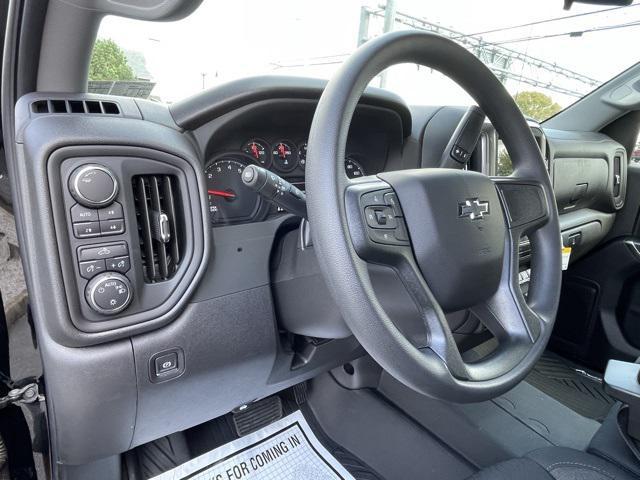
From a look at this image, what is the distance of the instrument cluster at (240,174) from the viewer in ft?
3.37

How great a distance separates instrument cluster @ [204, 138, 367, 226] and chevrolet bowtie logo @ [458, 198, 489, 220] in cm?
36

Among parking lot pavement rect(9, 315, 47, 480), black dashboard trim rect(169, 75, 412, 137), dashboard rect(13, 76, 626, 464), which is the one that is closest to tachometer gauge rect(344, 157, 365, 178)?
dashboard rect(13, 76, 626, 464)

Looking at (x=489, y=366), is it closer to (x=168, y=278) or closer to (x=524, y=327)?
(x=524, y=327)

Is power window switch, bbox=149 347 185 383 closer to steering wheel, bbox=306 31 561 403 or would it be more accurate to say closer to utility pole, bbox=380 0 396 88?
steering wheel, bbox=306 31 561 403

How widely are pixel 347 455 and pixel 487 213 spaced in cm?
94

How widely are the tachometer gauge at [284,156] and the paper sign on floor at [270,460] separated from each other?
807 millimetres

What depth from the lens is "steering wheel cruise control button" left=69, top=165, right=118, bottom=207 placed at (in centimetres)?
74

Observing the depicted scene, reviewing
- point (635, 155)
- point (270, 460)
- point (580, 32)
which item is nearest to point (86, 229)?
point (270, 460)

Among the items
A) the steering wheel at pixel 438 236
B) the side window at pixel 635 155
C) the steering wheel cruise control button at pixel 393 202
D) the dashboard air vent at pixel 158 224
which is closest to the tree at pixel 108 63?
the dashboard air vent at pixel 158 224

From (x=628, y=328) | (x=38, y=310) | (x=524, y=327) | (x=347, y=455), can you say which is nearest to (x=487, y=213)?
(x=524, y=327)

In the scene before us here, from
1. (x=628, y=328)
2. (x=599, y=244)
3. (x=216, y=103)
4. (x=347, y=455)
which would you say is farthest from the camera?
(x=599, y=244)

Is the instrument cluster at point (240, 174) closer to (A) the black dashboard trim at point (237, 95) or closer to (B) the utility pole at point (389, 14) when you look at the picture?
(A) the black dashboard trim at point (237, 95)

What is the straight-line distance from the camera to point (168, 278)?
88 centimetres

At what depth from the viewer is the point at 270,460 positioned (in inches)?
51.4
